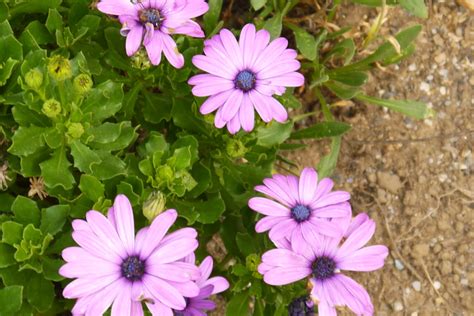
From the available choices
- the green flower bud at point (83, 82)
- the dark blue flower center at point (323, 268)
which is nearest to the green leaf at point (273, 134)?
the dark blue flower center at point (323, 268)

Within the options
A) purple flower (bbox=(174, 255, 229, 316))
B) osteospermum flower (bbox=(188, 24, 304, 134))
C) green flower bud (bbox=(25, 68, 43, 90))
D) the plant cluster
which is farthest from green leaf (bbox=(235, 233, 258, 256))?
green flower bud (bbox=(25, 68, 43, 90))

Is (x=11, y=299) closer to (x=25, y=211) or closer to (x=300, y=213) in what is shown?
(x=25, y=211)

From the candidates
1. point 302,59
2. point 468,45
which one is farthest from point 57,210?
point 468,45

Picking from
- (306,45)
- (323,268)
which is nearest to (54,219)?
(323,268)

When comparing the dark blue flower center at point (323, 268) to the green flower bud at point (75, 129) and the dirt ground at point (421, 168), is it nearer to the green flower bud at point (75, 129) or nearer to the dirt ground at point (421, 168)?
the green flower bud at point (75, 129)

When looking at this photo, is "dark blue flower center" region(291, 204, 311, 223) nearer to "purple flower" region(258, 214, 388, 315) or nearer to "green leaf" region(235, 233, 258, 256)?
"purple flower" region(258, 214, 388, 315)

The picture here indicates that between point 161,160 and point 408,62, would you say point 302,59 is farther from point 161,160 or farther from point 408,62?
point 161,160
